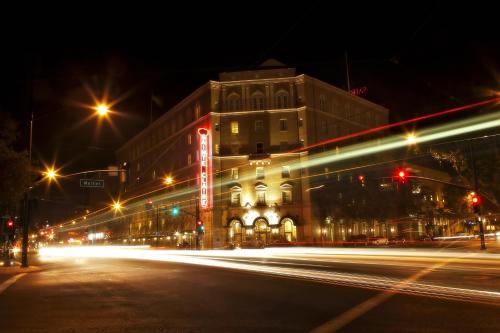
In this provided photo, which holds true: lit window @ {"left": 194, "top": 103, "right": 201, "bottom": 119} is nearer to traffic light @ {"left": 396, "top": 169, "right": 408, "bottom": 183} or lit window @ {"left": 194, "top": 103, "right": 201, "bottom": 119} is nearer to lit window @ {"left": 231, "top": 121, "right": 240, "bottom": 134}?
lit window @ {"left": 231, "top": 121, "right": 240, "bottom": 134}

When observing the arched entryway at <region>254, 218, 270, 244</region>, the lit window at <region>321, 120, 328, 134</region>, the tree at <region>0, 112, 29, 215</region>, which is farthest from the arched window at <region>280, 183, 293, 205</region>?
the tree at <region>0, 112, 29, 215</region>

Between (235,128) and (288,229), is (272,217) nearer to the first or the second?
(288,229)

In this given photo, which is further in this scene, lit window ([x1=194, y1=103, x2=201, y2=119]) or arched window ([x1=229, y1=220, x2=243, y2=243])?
lit window ([x1=194, y1=103, x2=201, y2=119])

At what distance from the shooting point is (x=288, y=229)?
5812 cm

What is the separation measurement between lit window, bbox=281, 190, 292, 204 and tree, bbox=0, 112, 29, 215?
37.5 m

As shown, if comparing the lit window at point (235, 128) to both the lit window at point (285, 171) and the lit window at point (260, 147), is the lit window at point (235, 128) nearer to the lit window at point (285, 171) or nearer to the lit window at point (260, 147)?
the lit window at point (260, 147)

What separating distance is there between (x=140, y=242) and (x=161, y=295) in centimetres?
7065

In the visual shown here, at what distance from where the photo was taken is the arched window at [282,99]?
59688mm

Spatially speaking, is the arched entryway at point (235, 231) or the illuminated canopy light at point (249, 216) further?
the arched entryway at point (235, 231)

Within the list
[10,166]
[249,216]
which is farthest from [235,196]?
[10,166]

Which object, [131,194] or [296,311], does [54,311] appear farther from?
[131,194]

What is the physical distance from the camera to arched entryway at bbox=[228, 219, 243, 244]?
58688 millimetres

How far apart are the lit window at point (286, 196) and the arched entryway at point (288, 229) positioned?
207 cm

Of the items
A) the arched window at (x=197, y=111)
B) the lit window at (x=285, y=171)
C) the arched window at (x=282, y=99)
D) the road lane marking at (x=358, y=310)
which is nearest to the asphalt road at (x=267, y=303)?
the road lane marking at (x=358, y=310)
